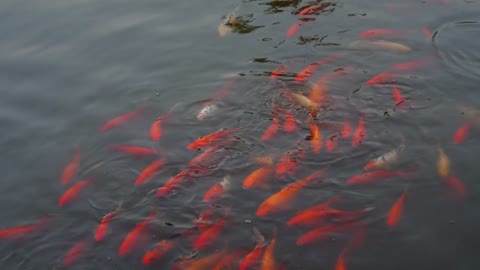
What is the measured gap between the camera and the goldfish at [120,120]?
26.0 ft

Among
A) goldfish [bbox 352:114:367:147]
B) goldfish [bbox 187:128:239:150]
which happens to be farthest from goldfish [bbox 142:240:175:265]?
goldfish [bbox 352:114:367:147]

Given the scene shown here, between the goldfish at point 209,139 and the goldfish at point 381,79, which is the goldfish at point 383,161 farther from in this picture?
the goldfish at point 209,139

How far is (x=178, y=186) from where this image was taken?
6.69 meters

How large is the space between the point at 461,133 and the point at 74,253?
452cm

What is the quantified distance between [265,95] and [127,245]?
2999 millimetres

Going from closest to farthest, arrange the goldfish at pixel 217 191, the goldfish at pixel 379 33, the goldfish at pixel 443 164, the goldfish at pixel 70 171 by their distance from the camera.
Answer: the goldfish at pixel 443 164 < the goldfish at pixel 217 191 < the goldfish at pixel 70 171 < the goldfish at pixel 379 33

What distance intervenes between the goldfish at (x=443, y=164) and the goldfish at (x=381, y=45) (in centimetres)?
237

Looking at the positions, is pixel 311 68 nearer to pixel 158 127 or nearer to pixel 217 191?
pixel 158 127

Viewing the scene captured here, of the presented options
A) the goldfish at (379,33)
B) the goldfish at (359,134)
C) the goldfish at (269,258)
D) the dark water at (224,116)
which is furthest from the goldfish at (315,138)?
the goldfish at (379,33)

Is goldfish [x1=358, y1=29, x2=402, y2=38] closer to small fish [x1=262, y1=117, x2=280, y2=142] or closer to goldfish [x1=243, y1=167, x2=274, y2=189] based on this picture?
small fish [x1=262, y1=117, x2=280, y2=142]

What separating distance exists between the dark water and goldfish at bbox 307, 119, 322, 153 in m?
0.12

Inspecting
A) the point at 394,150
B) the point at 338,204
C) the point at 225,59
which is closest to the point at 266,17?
the point at 225,59

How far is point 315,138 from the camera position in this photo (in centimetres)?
706

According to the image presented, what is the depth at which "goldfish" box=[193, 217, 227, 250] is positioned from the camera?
5910 millimetres
